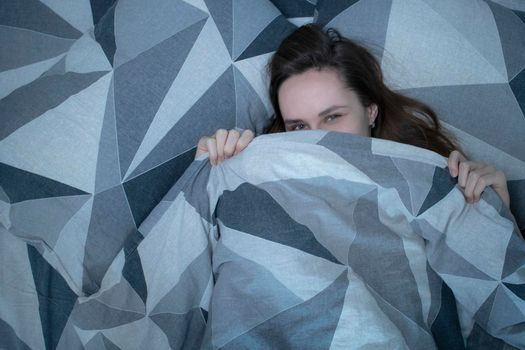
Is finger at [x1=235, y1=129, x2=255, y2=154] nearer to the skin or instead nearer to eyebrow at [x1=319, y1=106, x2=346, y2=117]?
the skin

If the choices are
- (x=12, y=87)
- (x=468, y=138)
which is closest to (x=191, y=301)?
(x=12, y=87)

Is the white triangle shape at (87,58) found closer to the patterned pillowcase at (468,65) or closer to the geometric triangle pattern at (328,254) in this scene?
the geometric triangle pattern at (328,254)

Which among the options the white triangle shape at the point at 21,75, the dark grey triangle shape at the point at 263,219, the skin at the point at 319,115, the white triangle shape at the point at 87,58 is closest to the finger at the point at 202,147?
the skin at the point at 319,115

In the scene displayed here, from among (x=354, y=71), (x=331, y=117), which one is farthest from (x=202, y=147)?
(x=354, y=71)

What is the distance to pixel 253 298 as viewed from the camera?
0.68m

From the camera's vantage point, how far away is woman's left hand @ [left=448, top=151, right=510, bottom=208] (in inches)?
30.6

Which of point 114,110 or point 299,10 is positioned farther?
point 299,10

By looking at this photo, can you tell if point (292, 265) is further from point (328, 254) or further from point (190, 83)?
point (190, 83)

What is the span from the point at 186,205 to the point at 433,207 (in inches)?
17.0

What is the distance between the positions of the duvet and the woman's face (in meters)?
0.13

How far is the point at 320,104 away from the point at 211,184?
0.30 metres

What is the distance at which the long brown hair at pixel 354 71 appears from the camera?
1.01 metres

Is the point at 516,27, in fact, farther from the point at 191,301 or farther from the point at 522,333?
the point at 191,301

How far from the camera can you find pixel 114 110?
34.0 inches
